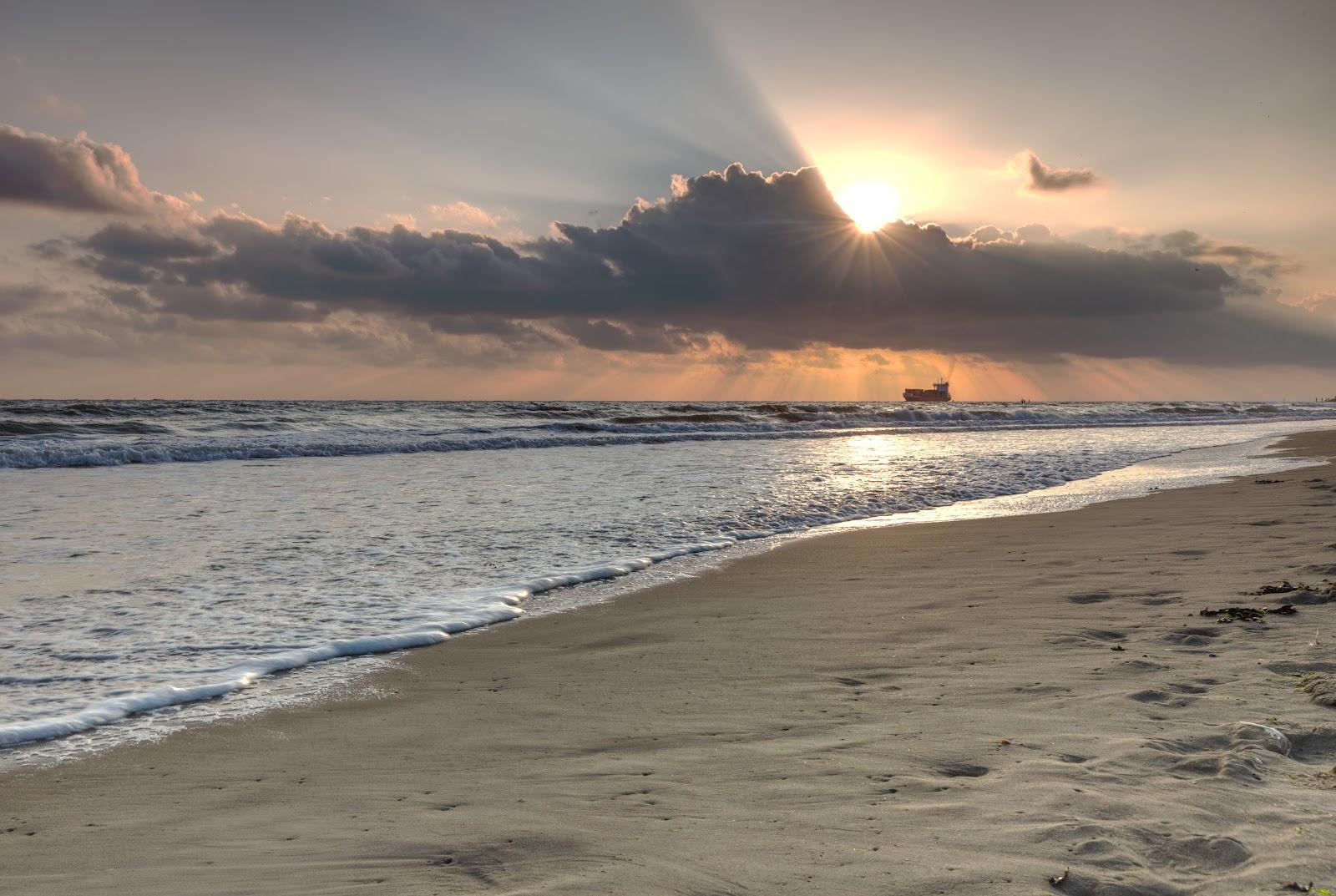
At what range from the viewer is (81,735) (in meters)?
4.51

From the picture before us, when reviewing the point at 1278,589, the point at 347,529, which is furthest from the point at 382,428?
the point at 1278,589

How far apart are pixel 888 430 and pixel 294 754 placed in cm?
3974

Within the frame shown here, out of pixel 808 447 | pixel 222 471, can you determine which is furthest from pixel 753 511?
pixel 808 447

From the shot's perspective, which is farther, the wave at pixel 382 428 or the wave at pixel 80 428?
the wave at pixel 80 428

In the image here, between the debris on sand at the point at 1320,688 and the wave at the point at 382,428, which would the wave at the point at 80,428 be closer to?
the wave at the point at 382,428

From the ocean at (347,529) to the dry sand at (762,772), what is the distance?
81 centimetres

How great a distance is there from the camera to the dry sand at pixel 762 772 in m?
2.83

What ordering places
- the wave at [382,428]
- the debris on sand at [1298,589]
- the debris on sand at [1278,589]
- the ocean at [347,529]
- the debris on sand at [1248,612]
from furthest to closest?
→ the wave at [382,428] → the debris on sand at [1278,589] → the debris on sand at [1298,589] → the debris on sand at [1248,612] → the ocean at [347,529]

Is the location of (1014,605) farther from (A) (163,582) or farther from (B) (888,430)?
(B) (888,430)

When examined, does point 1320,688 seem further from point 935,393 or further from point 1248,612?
point 935,393

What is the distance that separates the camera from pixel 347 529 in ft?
36.6

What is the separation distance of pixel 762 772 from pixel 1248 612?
14.1 ft

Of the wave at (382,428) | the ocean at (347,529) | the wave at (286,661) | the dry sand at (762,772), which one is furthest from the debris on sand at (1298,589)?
the wave at (382,428)

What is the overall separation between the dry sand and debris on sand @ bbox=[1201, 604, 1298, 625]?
0.11m
